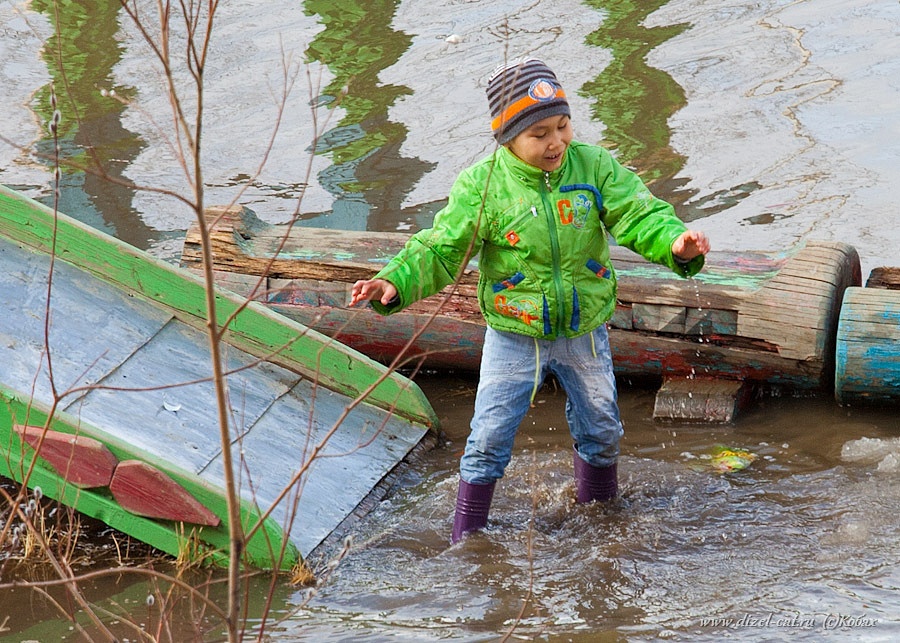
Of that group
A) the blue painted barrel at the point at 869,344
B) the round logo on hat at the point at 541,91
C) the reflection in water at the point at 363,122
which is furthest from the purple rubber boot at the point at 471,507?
the reflection in water at the point at 363,122

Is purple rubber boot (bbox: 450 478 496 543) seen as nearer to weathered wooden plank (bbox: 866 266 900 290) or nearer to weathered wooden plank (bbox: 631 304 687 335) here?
weathered wooden plank (bbox: 631 304 687 335)

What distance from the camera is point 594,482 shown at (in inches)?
155

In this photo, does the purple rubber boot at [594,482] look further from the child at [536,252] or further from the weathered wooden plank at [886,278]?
the weathered wooden plank at [886,278]

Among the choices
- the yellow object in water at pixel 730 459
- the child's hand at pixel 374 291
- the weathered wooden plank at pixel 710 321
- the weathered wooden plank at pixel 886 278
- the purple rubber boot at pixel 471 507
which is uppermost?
the child's hand at pixel 374 291

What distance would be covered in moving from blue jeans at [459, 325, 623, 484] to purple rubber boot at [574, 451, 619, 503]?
19 centimetres

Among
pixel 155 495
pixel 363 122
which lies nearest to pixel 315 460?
pixel 155 495

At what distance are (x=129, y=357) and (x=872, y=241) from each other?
412cm

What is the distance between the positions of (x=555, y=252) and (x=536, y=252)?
0.06 meters

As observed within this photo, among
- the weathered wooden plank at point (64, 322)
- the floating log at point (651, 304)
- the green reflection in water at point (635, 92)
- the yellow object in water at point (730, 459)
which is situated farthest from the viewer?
the green reflection in water at point (635, 92)

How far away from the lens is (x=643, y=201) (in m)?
3.56

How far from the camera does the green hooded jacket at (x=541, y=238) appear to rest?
350cm

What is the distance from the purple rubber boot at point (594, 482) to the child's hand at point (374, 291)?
3.25ft

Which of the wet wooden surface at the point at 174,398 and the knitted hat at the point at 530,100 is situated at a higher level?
the knitted hat at the point at 530,100

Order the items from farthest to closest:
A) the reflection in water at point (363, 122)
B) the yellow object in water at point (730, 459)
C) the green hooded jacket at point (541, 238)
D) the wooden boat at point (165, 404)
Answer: the reflection in water at point (363, 122) < the yellow object in water at point (730, 459) < the wooden boat at point (165, 404) < the green hooded jacket at point (541, 238)
